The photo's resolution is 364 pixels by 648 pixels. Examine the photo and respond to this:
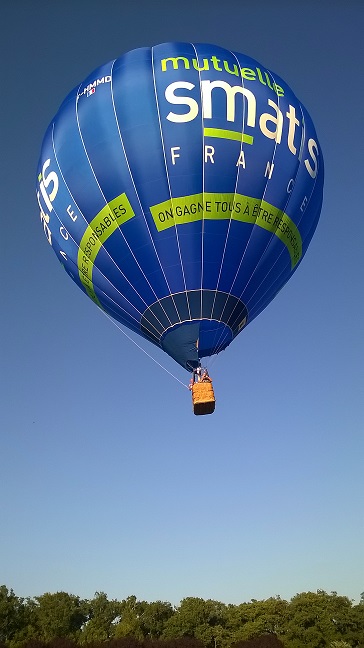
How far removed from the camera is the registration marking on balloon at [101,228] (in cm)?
1467

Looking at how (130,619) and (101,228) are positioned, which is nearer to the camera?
(101,228)

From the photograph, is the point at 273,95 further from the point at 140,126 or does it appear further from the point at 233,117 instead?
the point at 140,126

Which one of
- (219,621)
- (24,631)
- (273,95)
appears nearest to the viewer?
(273,95)

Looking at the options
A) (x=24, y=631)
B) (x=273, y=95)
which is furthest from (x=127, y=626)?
(x=273, y=95)

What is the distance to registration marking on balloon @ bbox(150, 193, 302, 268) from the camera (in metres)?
14.5

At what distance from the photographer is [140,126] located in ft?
48.0

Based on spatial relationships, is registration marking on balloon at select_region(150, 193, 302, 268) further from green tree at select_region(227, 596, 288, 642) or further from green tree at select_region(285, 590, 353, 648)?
green tree at select_region(227, 596, 288, 642)

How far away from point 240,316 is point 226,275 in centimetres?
118

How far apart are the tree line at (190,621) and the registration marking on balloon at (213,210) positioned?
37.6 m

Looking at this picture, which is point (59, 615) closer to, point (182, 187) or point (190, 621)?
point (190, 621)

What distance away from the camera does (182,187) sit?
14.4m

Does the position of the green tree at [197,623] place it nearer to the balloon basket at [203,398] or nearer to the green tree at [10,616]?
the green tree at [10,616]

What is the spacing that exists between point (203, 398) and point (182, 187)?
490cm

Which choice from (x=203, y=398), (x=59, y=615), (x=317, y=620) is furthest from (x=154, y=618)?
(x=203, y=398)
